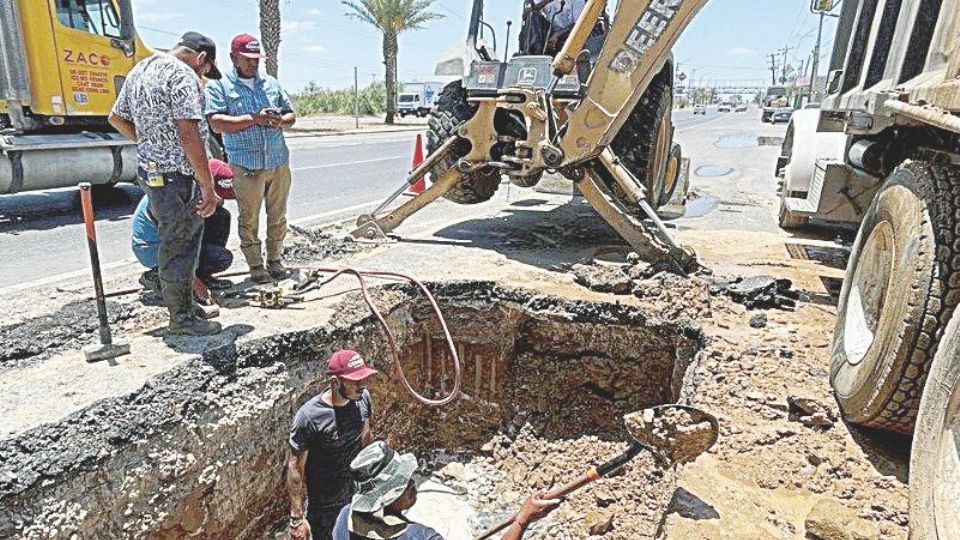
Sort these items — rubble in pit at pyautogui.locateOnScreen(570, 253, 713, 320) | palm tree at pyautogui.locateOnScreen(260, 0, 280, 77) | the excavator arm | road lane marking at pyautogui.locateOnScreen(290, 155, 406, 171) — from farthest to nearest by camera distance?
palm tree at pyautogui.locateOnScreen(260, 0, 280, 77), road lane marking at pyautogui.locateOnScreen(290, 155, 406, 171), the excavator arm, rubble in pit at pyautogui.locateOnScreen(570, 253, 713, 320)

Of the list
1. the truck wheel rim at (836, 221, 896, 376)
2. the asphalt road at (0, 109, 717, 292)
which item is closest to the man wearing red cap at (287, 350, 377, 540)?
the truck wheel rim at (836, 221, 896, 376)

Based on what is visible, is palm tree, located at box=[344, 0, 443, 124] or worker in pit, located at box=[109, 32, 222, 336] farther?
palm tree, located at box=[344, 0, 443, 124]

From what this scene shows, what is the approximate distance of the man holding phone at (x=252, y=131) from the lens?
13.6 feet

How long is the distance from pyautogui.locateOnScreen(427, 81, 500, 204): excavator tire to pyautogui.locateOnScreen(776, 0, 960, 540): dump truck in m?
3.35

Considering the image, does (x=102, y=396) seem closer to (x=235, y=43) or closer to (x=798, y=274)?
(x=235, y=43)

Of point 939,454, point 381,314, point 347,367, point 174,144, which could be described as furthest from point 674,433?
point 174,144

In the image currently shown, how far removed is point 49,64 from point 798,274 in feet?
28.3

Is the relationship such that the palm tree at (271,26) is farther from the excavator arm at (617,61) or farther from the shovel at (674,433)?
the shovel at (674,433)

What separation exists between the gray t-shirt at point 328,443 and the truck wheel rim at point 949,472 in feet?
8.18

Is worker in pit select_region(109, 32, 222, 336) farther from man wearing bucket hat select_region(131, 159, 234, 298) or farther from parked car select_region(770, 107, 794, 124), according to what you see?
parked car select_region(770, 107, 794, 124)

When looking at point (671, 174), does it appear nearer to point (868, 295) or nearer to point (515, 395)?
point (515, 395)

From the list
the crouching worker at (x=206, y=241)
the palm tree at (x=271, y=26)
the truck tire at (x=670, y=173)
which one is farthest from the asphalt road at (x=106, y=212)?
the palm tree at (x=271, y=26)

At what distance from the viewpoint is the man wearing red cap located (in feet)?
10.4

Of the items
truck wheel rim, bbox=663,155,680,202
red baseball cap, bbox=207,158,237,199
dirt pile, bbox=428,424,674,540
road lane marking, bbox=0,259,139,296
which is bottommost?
dirt pile, bbox=428,424,674,540
